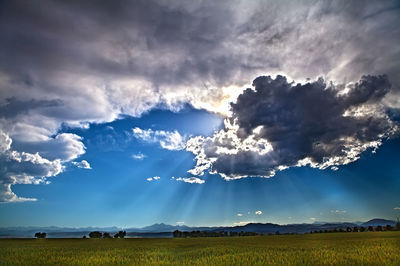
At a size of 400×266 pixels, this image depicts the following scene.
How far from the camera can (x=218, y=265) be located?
19.3 m

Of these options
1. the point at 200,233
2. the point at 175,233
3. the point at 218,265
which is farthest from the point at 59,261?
the point at 200,233

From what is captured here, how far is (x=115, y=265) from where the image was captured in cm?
2080

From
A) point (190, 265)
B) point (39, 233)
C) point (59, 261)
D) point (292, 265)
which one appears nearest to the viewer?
point (292, 265)

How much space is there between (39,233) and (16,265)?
4121 inches

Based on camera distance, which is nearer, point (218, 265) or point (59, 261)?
point (218, 265)

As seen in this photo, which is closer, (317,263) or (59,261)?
(317,263)

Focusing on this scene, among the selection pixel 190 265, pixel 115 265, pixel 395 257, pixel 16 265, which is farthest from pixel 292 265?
pixel 16 265

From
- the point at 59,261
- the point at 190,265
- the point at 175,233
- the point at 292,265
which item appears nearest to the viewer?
the point at 292,265

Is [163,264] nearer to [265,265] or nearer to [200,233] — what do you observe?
[265,265]

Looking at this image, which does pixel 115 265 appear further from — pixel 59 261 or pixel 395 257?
pixel 395 257

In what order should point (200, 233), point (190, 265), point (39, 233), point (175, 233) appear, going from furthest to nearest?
point (200, 233)
point (175, 233)
point (39, 233)
point (190, 265)

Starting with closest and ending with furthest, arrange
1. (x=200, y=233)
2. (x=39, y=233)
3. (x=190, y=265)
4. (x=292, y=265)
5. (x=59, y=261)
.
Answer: (x=292, y=265)
(x=190, y=265)
(x=59, y=261)
(x=39, y=233)
(x=200, y=233)

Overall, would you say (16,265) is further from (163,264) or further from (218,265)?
(218,265)

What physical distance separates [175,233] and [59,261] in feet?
458
